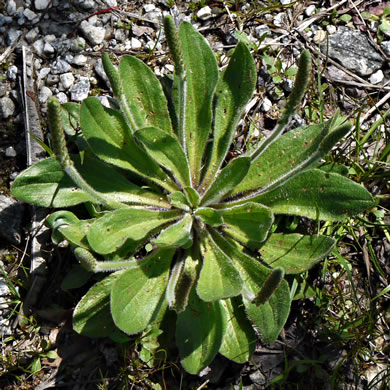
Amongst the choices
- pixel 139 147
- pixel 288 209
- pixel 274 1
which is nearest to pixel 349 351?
pixel 288 209

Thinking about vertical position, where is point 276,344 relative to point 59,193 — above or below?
below

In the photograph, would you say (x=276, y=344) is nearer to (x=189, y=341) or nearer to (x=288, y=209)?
(x=189, y=341)

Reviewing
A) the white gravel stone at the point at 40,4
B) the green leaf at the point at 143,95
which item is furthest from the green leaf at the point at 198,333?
the white gravel stone at the point at 40,4

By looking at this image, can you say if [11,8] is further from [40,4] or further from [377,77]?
[377,77]

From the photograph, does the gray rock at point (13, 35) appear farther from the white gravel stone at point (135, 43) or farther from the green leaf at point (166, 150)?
the green leaf at point (166, 150)

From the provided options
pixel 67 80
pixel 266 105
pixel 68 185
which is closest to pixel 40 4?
pixel 67 80

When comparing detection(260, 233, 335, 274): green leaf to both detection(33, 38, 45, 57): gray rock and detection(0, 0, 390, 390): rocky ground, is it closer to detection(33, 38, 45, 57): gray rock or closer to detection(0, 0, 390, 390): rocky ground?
detection(0, 0, 390, 390): rocky ground
